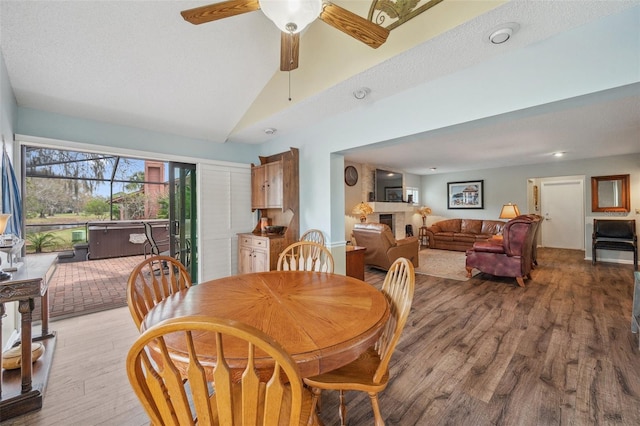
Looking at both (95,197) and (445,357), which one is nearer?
(445,357)

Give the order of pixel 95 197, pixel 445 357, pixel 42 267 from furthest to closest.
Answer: pixel 95 197 < pixel 445 357 < pixel 42 267

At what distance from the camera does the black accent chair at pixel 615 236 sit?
5035mm

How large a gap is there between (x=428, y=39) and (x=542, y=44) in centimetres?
90

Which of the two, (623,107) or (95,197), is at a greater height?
(623,107)

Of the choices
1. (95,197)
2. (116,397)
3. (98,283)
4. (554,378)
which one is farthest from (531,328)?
(95,197)

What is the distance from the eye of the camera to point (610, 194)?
5.89 metres

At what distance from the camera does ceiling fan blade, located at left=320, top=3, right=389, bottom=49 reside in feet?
4.70

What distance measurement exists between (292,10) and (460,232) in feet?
26.3

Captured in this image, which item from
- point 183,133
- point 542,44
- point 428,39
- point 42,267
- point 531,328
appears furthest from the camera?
point 183,133


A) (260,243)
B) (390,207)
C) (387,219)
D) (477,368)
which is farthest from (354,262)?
(387,219)

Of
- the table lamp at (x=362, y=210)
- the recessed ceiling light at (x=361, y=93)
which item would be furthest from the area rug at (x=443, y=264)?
the recessed ceiling light at (x=361, y=93)

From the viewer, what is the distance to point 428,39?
5.75 ft

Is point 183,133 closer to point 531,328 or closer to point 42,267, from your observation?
point 42,267

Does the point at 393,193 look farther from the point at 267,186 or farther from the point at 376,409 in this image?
the point at 376,409
